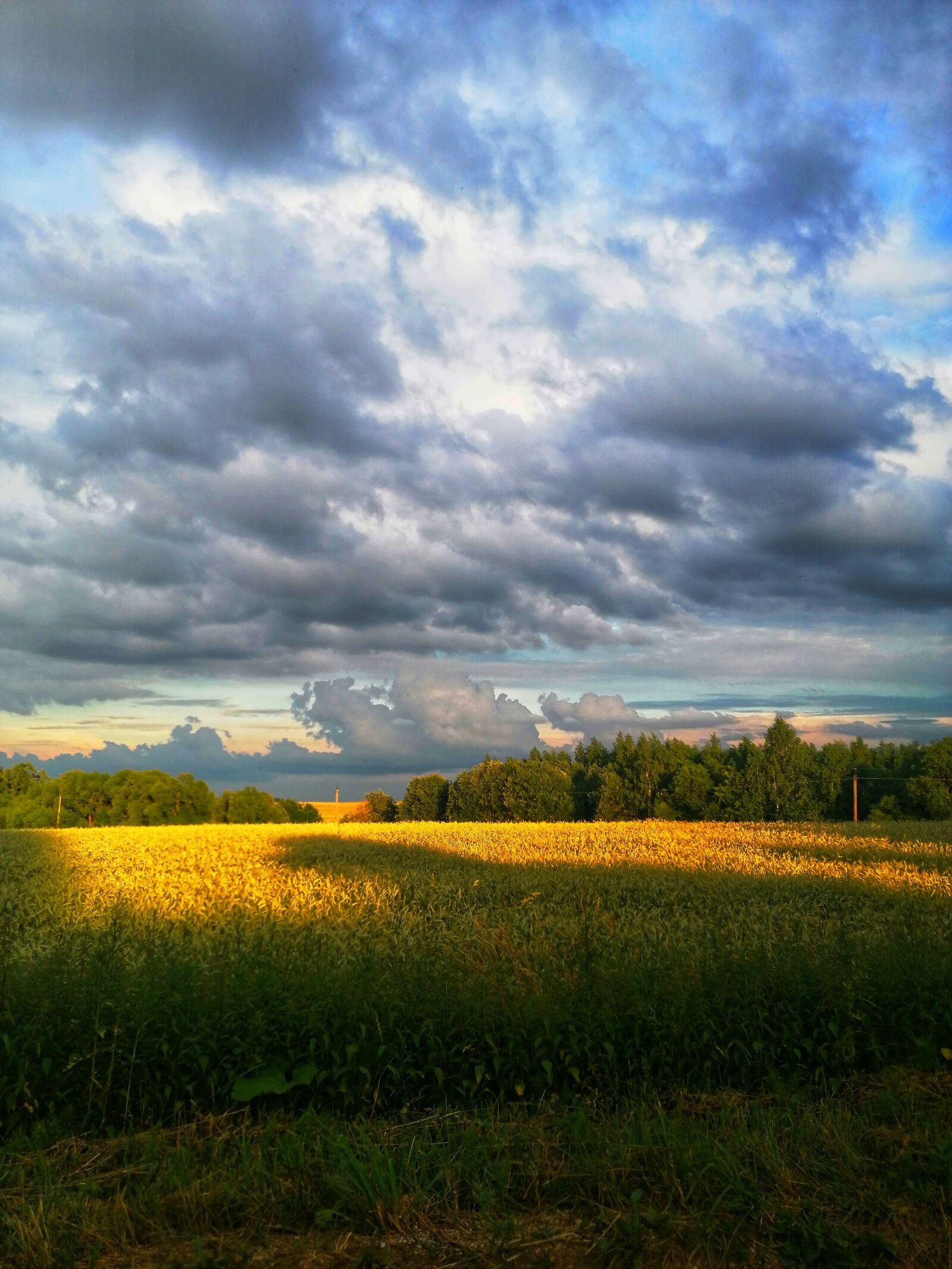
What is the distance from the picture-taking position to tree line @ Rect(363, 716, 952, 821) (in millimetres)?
68188

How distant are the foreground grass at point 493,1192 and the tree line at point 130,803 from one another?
6514cm

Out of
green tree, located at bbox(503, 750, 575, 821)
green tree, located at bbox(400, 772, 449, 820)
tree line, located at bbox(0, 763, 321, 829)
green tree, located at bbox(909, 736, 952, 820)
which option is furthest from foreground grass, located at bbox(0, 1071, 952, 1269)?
green tree, located at bbox(400, 772, 449, 820)

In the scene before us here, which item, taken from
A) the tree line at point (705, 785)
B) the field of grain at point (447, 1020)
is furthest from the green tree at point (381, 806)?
the field of grain at point (447, 1020)

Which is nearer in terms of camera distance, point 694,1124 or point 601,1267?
point 601,1267

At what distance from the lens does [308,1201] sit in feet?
15.4

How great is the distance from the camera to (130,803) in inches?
2827

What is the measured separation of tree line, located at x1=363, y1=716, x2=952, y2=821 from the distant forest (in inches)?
4.3

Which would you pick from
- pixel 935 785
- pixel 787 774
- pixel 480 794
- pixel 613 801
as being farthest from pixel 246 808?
pixel 935 785

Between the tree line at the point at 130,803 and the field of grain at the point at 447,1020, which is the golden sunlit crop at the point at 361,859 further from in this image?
the tree line at the point at 130,803

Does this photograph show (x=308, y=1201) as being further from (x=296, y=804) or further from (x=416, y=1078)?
(x=296, y=804)

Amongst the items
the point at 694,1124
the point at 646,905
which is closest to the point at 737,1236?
the point at 694,1124

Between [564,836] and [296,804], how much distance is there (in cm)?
6247

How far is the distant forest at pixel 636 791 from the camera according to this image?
225 feet

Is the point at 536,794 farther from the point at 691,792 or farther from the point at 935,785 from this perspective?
the point at 935,785
